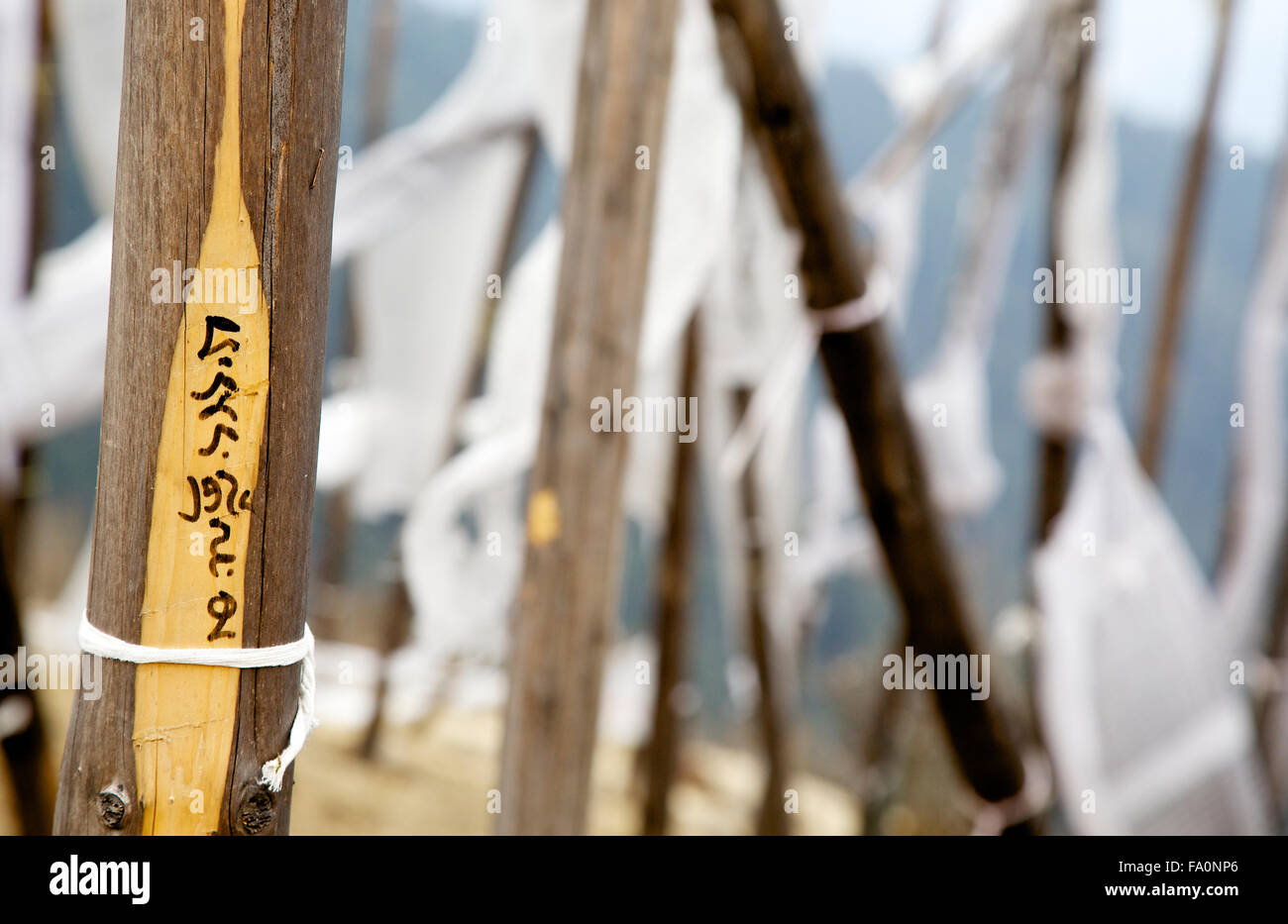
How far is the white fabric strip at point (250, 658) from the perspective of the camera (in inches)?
26.1

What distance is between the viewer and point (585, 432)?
110 centimetres

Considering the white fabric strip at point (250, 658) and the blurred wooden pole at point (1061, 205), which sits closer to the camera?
the white fabric strip at point (250, 658)

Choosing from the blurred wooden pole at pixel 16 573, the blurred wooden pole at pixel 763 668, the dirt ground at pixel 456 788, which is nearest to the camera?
the blurred wooden pole at pixel 16 573

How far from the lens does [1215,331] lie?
4039mm

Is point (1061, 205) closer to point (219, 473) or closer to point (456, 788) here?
point (219, 473)

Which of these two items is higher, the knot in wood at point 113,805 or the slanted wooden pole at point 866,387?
the slanted wooden pole at point 866,387

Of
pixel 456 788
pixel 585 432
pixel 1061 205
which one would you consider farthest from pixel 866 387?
pixel 456 788

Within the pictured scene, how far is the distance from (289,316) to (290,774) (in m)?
0.35

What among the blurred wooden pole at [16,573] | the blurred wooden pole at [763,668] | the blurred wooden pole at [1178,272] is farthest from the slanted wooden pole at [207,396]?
the blurred wooden pole at [1178,272]

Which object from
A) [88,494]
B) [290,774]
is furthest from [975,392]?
[88,494]

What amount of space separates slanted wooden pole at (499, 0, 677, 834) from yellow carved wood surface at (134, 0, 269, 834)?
46 centimetres

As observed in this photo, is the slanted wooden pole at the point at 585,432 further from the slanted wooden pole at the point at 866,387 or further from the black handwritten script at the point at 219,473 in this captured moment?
the black handwritten script at the point at 219,473

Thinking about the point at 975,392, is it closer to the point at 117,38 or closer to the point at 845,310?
the point at 845,310

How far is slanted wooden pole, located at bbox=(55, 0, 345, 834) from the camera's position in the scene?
2.10 feet
